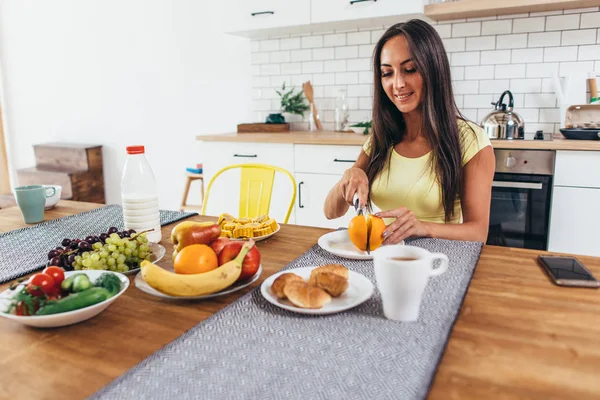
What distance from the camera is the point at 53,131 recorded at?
15.4ft

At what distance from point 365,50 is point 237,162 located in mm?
1126

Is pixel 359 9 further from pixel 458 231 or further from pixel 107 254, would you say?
pixel 107 254

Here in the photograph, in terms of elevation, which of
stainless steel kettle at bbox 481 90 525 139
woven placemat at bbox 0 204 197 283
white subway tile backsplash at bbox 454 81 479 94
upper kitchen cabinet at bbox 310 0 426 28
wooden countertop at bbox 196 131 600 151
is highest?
upper kitchen cabinet at bbox 310 0 426 28

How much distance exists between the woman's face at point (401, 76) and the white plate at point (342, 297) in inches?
32.6

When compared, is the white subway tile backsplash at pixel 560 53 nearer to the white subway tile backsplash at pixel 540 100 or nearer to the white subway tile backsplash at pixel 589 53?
the white subway tile backsplash at pixel 589 53

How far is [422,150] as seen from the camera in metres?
1.78

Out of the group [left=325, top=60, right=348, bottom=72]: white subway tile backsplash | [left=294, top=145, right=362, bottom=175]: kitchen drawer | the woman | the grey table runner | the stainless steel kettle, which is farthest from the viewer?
[left=325, top=60, right=348, bottom=72]: white subway tile backsplash

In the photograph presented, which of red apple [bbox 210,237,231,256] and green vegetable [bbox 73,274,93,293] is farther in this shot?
red apple [bbox 210,237,231,256]

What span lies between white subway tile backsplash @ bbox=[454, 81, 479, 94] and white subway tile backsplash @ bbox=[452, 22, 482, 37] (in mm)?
284

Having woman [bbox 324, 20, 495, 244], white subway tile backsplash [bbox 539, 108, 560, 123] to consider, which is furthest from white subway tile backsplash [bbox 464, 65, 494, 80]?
woman [bbox 324, 20, 495, 244]

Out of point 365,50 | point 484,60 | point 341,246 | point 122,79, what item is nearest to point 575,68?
point 484,60

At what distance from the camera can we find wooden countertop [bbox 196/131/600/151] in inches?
94.0

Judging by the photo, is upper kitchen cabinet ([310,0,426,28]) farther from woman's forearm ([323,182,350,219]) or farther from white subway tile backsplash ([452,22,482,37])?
woman's forearm ([323,182,350,219])

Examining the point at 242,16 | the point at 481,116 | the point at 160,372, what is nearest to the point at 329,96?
the point at 242,16
